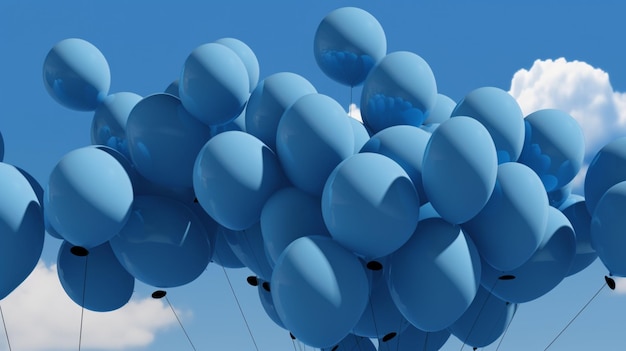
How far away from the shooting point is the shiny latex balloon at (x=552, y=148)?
6164mm

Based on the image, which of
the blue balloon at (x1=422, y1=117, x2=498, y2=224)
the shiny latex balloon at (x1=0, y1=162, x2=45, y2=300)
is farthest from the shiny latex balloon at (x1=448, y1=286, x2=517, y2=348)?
the shiny latex balloon at (x1=0, y1=162, x2=45, y2=300)

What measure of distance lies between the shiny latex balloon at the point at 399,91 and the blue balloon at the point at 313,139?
689mm

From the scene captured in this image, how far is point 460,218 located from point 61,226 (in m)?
2.57

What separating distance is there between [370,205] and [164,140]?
165 centimetres

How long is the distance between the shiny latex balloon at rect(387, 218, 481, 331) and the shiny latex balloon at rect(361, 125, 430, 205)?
263mm

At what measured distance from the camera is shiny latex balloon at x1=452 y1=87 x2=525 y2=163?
5.86 m

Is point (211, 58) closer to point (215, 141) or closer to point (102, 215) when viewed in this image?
point (215, 141)

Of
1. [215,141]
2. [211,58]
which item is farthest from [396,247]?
[211,58]

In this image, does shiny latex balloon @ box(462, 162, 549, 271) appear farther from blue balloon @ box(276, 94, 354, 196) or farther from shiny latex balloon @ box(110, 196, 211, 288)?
shiny latex balloon @ box(110, 196, 211, 288)

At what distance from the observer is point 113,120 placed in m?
6.76

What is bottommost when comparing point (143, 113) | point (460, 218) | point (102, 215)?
point (102, 215)

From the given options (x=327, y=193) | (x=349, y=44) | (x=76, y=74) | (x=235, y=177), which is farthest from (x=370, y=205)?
(x=76, y=74)

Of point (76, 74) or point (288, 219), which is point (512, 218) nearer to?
point (288, 219)

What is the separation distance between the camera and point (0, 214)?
5902 mm
